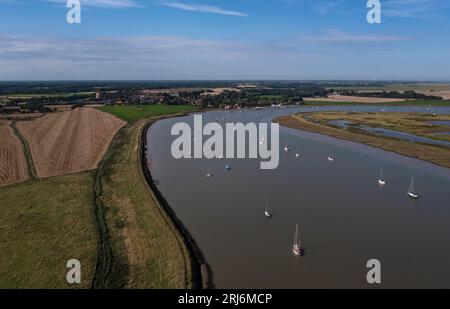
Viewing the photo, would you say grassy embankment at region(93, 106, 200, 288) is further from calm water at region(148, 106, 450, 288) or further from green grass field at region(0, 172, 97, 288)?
calm water at region(148, 106, 450, 288)

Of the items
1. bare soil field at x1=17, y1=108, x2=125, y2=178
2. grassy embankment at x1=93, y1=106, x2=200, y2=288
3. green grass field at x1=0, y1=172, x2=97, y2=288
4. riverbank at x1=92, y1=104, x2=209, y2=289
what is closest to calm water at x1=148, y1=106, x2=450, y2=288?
riverbank at x1=92, y1=104, x2=209, y2=289

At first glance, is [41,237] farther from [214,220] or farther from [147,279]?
[214,220]

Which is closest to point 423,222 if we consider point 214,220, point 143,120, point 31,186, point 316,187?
point 316,187

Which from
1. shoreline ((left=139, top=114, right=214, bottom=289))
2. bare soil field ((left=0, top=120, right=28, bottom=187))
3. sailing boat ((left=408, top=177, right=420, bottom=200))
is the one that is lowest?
shoreline ((left=139, top=114, right=214, bottom=289))

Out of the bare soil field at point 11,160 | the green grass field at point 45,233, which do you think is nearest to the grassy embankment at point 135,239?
the green grass field at point 45,233

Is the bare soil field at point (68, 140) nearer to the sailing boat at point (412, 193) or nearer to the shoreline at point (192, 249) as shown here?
the shoreline at point (192, 249)
